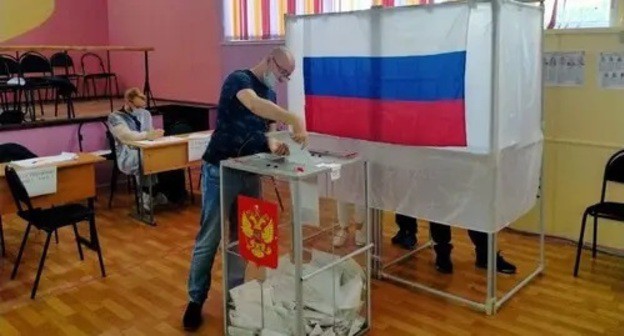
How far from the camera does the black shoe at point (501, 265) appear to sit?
3.57 meters

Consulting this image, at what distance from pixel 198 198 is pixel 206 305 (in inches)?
95.6

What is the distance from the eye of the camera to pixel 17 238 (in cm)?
452

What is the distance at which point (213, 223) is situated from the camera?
9.30 ft

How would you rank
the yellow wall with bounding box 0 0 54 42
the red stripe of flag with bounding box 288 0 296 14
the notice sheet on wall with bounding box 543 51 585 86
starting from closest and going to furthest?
the notice sheet on wall with bounding box 543 51 585 86
the red stripe of flag with bounding box 288 0 296 14
the yellow wall with bounding box 0 0 54 42

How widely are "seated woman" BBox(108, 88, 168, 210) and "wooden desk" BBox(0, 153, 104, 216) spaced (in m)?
0.74

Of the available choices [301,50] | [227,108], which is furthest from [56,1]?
[227,108]

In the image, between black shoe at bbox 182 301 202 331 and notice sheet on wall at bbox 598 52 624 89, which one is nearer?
black shoe at bbox 182 301 202 331

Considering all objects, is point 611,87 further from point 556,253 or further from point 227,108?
point 227,108

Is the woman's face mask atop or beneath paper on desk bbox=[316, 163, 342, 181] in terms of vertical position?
atop

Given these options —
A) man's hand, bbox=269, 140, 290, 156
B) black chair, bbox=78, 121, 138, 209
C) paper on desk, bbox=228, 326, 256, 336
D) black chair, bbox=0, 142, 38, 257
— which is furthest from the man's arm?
black chair, bbox=78, 121, 138, 209

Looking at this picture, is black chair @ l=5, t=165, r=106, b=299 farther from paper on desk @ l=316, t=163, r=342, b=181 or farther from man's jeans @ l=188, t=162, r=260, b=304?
paper on desk @ l=316, t=163, r=342, b=181

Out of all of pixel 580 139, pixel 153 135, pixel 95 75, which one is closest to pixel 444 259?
pixel 580 139

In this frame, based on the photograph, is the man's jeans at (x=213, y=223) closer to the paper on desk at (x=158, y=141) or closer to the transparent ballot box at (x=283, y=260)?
the transparent ballot box at (x=283, y=260)

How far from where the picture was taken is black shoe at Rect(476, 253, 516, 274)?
141 inches
